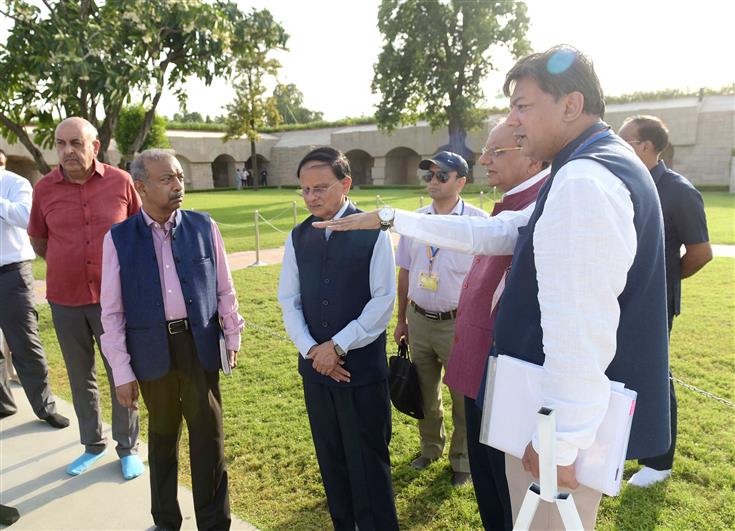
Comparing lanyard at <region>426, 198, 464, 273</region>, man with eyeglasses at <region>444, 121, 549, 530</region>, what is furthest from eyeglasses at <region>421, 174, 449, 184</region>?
man with eyeglasses at <region>444, 121, 549, 530</region>

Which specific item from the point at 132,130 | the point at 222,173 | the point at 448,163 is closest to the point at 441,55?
the point at 132,130

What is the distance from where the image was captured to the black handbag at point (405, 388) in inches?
125

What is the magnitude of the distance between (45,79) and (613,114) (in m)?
31.1

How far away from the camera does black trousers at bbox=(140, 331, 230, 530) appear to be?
9.13 ft

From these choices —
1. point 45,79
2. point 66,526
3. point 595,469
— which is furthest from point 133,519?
point 45,79

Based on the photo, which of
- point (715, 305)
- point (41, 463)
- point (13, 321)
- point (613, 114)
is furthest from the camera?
point (613, 114)

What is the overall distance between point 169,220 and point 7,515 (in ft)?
6.73

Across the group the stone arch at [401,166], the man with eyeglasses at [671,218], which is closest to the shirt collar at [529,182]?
the man with eyeglasses at [671,218]

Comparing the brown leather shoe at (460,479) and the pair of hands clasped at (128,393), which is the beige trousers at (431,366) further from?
the pair of hands clasped at (128,393)

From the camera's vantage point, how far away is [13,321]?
13.7ft

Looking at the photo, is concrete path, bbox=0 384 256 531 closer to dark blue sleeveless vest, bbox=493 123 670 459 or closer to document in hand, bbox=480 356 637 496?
document in hand, bbox=480 356 637 496

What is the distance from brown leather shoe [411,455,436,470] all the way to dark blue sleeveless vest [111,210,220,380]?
5.32 feet

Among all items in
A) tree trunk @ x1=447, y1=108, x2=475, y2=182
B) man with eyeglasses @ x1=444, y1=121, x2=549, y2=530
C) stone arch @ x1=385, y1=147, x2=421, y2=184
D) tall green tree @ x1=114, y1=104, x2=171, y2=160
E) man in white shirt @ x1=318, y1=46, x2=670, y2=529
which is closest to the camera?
man in white shirt @ x1=318, y1=46, x2=670, y2=529

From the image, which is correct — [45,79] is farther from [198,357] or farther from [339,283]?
[339,283]
